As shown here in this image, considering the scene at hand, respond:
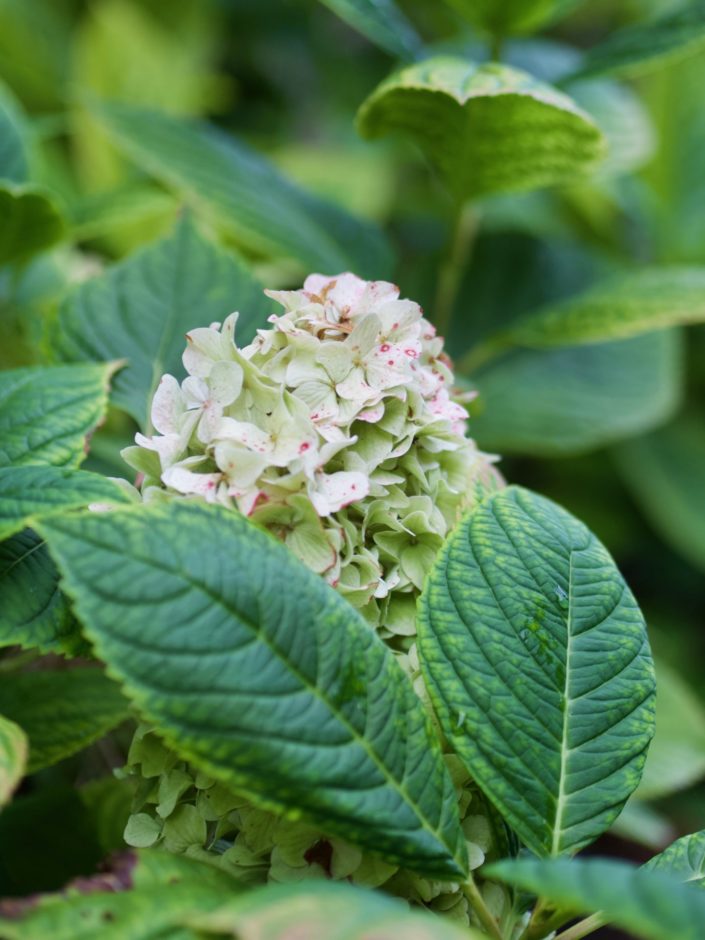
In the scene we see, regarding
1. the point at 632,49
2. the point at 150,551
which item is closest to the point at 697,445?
the point at 632,49

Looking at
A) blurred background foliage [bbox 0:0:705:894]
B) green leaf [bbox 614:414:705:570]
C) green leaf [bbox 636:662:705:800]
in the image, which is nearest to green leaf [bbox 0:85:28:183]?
blurred background foliage [bbox 0:0:705:894]

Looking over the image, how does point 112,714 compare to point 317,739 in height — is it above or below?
below

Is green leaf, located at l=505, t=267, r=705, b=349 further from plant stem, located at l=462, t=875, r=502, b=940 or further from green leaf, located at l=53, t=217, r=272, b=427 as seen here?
plant stem, located at l=462, t=875, r=502, b=940

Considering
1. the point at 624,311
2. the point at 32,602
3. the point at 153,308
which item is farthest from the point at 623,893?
the point at 624,311

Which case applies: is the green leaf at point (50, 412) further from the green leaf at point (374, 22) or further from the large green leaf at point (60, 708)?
the green leaf at point (374, 22)

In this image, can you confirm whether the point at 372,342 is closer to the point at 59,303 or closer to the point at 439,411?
the point at 439,411
